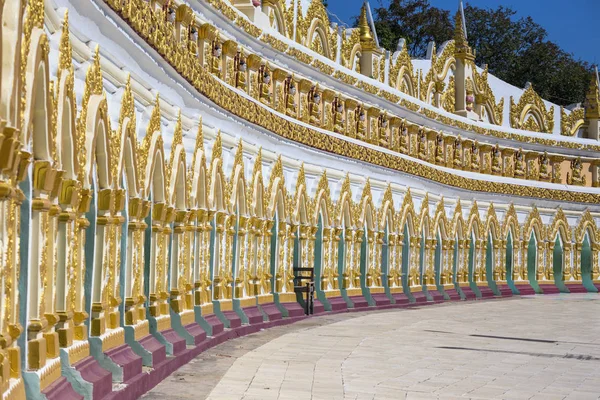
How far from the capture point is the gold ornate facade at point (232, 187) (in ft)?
23.9

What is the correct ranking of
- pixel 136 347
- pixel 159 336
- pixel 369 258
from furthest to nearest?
pixel 369 258
pixel 159 336
pixel 136 347

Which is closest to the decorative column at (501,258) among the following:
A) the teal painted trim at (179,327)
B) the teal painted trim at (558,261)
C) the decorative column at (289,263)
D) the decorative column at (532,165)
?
the teal painted trim at (558,261)

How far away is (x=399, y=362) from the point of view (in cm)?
1337

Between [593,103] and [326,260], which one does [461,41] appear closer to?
[593,103]

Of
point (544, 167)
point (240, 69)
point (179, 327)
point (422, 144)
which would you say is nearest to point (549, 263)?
point (544, 167)

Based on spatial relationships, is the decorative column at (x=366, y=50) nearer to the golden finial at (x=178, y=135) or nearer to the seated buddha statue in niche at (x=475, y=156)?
the seated buddha statue in niche at (x=475, y=156)

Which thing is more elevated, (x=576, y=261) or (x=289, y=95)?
(x=289, y=95)

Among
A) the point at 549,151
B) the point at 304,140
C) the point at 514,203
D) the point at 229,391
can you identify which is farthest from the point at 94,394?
the point at 549,151

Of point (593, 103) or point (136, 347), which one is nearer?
point (136, 347)

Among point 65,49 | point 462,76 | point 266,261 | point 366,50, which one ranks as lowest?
point 266,261

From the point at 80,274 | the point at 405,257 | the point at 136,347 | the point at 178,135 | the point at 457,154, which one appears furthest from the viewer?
the point at 457,154

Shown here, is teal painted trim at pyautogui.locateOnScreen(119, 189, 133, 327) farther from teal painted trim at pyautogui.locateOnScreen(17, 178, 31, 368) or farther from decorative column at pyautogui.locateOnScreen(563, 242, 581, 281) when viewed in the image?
decorative column at pyautogui.locateOnScreen(563, 242, 581, 281)

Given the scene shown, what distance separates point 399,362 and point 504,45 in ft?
168

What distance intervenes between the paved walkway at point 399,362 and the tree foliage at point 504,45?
40904 mm
